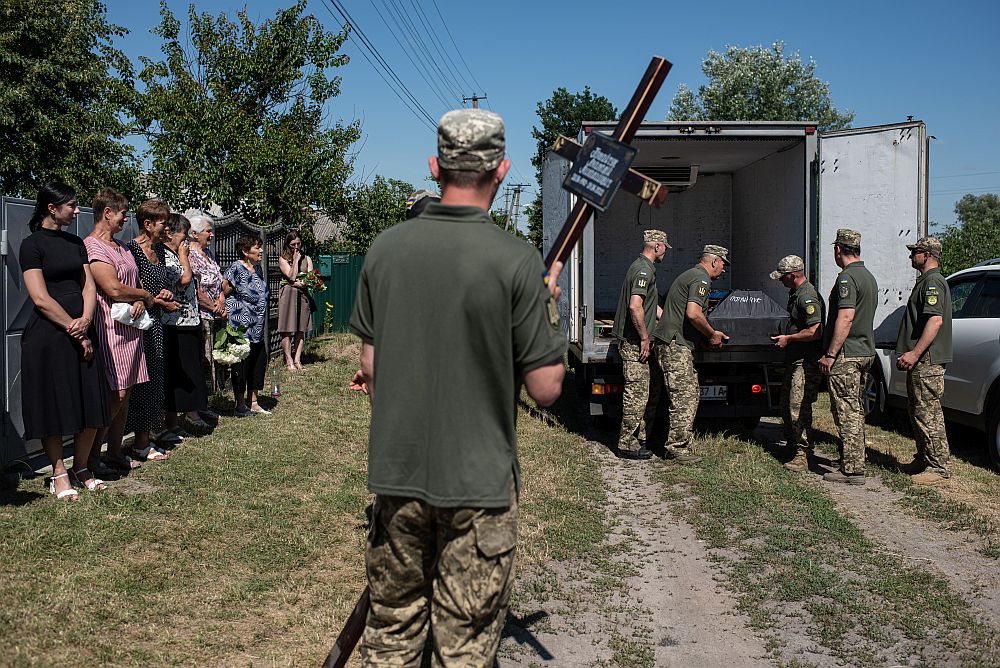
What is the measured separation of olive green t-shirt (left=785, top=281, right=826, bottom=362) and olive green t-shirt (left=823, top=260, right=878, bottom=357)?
0.31 metres

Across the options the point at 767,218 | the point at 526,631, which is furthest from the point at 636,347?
the point at 526,631

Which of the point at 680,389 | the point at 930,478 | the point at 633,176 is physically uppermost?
the point at 633,176

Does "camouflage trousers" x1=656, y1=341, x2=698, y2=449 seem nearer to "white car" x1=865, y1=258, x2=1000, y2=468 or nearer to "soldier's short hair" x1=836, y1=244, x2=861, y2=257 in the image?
"soldier's short hair" x1=836, y1=244, x2=861, y2=257

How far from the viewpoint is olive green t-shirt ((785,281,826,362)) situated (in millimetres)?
→ 7590

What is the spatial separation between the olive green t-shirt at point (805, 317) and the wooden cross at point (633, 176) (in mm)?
5068

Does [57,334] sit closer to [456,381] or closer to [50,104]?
[456,381]

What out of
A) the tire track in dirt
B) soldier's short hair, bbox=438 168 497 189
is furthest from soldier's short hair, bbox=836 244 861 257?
soldier's short hair, bbox=438 168 497 189

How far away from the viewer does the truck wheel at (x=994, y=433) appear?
7.53 m

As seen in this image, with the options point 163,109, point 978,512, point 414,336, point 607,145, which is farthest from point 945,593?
point 163,109

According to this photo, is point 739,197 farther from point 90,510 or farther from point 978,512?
point 90,510

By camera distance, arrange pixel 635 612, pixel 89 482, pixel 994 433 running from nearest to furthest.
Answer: pixel 635 612
pixel 89 482
pixel 994 433

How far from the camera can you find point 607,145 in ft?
9.91

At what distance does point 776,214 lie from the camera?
10.6 meters

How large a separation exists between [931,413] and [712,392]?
79.5 inches
